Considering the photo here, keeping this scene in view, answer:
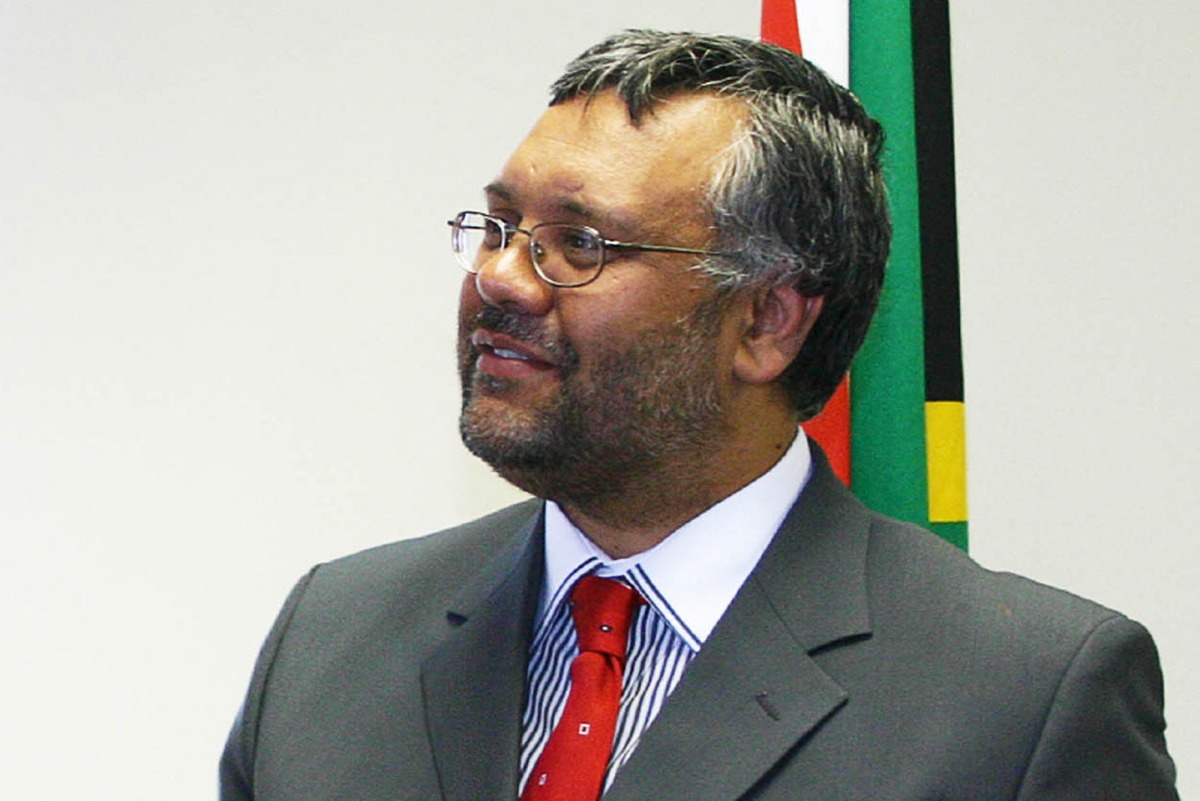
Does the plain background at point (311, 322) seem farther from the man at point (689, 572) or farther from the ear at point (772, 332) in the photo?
the ear at point (772, 332)

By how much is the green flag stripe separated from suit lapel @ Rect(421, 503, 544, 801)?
1.90 ft

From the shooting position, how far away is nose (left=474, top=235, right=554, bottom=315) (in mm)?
1535

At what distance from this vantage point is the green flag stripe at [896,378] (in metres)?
2.09

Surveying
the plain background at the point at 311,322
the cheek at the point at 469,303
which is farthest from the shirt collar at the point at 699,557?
the plain background at the point at 311,322

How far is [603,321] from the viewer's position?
1.54m

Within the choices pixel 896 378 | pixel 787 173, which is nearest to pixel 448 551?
pixel 787 173

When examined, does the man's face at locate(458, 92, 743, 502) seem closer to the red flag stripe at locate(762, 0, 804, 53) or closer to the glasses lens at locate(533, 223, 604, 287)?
the glasses lens at locate(533, 223, 604, 287)

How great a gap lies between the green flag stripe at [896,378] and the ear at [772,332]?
450mm

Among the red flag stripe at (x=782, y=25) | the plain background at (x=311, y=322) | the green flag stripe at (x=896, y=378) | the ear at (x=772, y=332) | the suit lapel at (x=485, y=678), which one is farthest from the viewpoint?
the plain background at (x=311, y=322)

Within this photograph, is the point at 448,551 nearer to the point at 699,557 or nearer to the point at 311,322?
the point at 699,557

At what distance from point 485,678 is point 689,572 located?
0.23 metres

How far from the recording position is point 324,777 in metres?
1.58

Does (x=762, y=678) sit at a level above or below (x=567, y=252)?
below

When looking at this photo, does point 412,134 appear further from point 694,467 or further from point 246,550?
point 694,467
